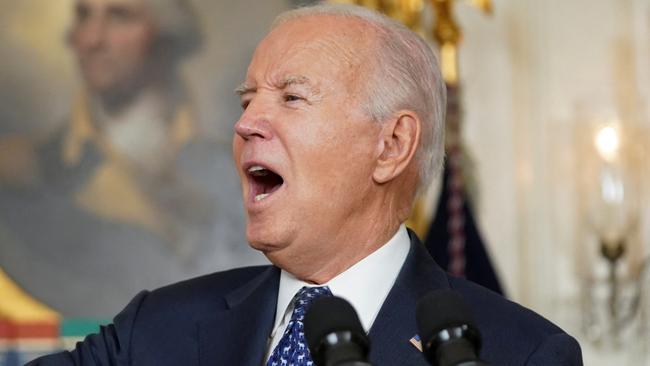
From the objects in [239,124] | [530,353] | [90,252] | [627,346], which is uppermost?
[239,124]

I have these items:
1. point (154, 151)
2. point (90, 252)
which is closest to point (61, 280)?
point (90, 252)

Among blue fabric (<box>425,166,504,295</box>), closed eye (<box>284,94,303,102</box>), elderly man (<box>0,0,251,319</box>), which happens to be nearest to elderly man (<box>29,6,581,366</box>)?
closed eye (<box>284,94,303,102</box>)

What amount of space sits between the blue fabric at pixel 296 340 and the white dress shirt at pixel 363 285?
38 mm

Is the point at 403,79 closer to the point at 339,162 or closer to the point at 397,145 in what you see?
the point at 397,145

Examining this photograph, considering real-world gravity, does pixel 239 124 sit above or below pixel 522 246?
above

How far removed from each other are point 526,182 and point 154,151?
2111 millimetres

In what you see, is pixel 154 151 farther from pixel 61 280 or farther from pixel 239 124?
pixel 239 124

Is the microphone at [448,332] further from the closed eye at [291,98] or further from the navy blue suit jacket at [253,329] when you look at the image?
the closed eye at [291,98]

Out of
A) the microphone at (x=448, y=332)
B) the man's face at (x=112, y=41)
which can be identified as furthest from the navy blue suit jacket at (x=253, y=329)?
the man's face at (x=112, y=41)

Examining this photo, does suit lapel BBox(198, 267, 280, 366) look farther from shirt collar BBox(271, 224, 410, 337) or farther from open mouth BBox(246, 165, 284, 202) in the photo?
open mouth BBox(246, 165, 284, 202)

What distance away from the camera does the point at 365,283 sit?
2.83 metres

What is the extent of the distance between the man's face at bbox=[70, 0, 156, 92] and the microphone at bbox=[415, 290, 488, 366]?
418cm

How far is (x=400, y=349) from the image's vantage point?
271 centimetres

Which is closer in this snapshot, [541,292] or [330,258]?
[330,258]
